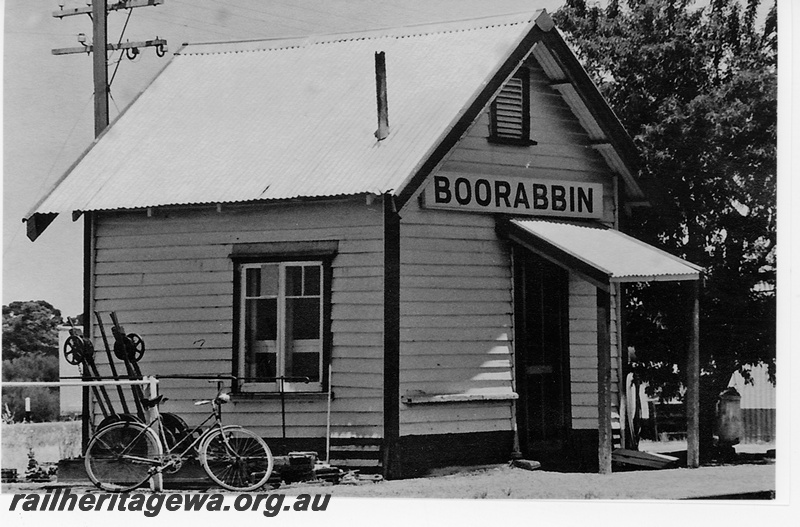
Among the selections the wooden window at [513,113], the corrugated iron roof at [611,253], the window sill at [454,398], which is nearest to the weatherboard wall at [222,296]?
the window sill at [454,398]

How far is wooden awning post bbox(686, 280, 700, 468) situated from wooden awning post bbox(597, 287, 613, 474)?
1.11 meters

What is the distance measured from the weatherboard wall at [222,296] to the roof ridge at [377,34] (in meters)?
2.32

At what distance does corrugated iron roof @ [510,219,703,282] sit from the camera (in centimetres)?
1791

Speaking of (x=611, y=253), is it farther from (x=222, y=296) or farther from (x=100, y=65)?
(x=100, y=65)

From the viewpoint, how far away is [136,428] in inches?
650

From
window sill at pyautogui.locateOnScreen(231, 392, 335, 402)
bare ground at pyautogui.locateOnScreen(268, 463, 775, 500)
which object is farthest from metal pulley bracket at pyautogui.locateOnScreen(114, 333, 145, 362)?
bare ground at pyautogui.locateOnScreen(268, 463, 775, 500)

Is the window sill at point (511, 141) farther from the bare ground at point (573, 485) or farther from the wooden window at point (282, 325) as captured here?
the bare ground at point (573, 485)

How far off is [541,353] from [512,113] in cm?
315

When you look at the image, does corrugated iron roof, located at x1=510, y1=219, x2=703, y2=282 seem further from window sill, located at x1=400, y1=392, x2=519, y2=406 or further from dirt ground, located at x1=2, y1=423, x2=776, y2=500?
dirt ground, located at x1=2, y1=423, x2=776, y2=500

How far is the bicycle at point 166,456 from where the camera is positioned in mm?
16312

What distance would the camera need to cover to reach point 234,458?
16.3m

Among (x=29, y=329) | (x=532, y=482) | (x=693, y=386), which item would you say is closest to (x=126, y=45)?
(x=29, y=329)
